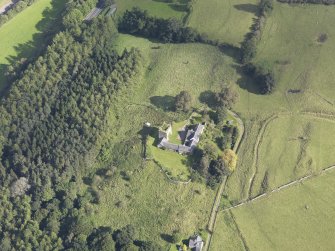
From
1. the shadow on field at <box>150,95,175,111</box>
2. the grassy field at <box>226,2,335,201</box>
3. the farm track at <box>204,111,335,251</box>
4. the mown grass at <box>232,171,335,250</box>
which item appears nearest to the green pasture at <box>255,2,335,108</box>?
the grassy field at <box>226,2,335,201</box>

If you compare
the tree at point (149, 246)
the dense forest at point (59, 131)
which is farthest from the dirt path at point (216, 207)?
the dense forest at point (59, 131)

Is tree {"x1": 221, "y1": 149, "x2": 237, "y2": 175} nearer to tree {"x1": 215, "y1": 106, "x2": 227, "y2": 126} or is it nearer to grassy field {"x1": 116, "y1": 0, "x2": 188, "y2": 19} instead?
tree {"x1": 215, "y1": 106, "x2": 227, "y2": 126}

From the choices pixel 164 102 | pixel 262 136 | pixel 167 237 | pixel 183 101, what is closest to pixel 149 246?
pixel 167 237

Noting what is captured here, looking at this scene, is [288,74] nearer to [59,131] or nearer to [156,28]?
[156,28]

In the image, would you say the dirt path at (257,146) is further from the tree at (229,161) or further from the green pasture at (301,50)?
the green pasture at (301,50)

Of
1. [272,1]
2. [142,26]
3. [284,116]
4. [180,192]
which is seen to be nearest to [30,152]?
[180,192]

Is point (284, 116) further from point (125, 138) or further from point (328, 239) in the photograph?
point (125, 138)
